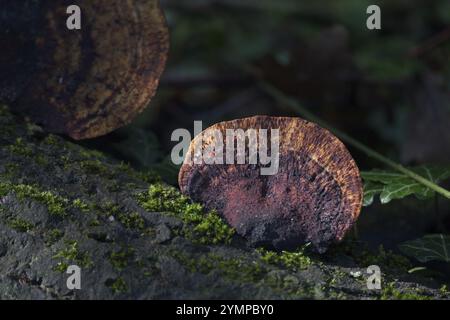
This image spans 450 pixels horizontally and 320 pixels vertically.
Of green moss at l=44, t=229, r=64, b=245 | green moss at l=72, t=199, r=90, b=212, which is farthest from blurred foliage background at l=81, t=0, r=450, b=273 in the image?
green moss at l=44, t=229, r=64, b=245

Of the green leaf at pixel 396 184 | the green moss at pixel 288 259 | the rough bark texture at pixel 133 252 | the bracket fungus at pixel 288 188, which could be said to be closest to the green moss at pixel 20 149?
the rough bark texture at pixel 133 252

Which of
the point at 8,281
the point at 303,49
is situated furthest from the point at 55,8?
the point at 303,49

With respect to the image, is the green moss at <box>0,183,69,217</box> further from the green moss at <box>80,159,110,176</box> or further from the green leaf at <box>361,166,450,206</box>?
the green leaf at <box>361,166,450,206</box>

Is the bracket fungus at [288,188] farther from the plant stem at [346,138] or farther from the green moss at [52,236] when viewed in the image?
the plant stem at [346,138]

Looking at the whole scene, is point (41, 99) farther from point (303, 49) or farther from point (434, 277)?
point (303, 49)

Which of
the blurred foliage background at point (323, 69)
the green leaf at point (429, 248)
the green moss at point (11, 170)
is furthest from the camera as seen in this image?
the blurred foliage background at point (323, 69)

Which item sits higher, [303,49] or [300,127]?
[303,49]
